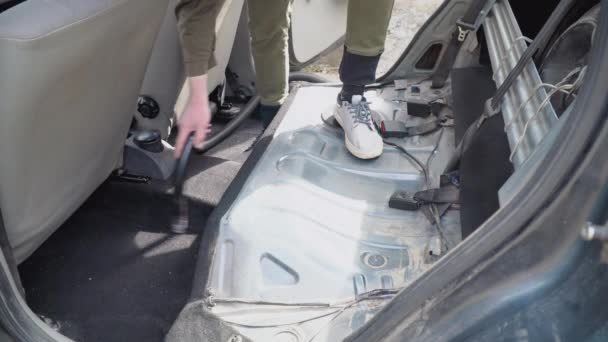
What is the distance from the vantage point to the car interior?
940mm

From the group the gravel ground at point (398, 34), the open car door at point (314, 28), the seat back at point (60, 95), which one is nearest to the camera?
the seat back at point (60, 95)

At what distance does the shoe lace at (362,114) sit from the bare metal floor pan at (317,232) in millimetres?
94

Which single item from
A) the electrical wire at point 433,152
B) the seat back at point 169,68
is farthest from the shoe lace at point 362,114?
the seat back at point 169,68

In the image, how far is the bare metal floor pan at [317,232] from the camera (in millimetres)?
1124

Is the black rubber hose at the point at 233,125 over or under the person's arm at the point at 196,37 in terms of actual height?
under

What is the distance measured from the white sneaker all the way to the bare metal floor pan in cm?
4

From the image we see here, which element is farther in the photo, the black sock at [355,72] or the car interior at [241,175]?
the black sock at [355,72]

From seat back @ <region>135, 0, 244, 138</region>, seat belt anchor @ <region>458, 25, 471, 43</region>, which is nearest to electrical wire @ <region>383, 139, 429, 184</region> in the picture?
seat belt anchor @ <region>458, 25, 471, 43</region>

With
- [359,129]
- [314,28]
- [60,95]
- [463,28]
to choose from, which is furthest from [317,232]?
[314,28]

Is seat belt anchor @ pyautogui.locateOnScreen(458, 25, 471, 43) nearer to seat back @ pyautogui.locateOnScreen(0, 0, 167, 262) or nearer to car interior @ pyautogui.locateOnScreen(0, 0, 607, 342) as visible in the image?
car interior @ pyautogui.locateOnScreen(0, 0, 607, 342)

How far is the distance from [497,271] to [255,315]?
1.89ft

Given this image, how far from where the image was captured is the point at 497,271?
24.8 inches

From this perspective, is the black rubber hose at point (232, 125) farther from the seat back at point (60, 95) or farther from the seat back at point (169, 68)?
the seat back at point (60, 95)

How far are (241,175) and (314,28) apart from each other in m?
0.94
